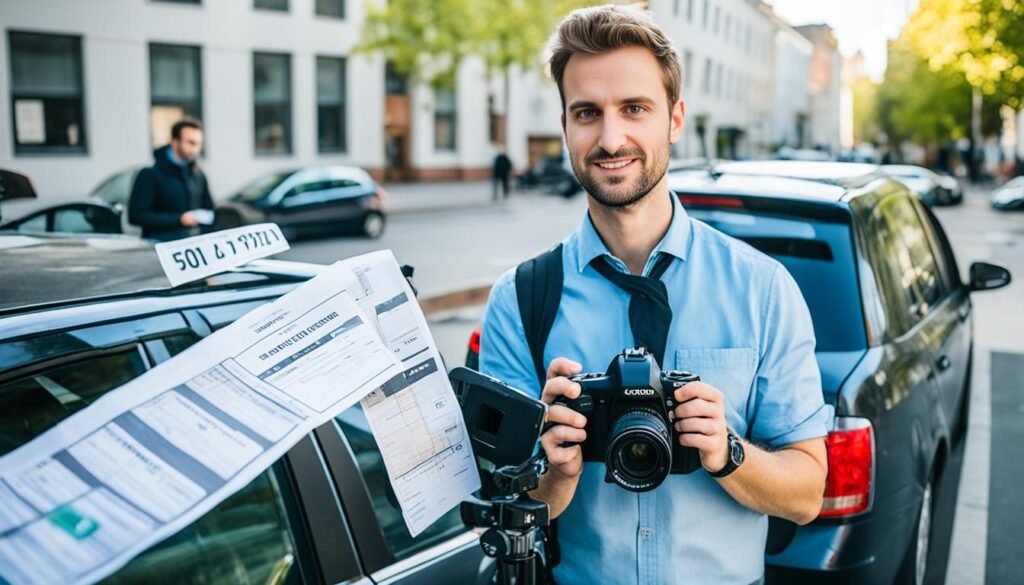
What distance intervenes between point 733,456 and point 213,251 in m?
0.99

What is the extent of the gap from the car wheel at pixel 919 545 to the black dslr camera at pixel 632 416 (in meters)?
2.20

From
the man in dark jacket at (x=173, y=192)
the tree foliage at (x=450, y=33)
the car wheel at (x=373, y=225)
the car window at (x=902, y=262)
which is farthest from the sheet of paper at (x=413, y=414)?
the tree foliage at (x=450, y=33)

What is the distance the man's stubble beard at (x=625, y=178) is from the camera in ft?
6.27

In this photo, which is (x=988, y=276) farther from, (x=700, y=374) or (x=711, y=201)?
(x=700, y=374)

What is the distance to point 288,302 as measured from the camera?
5.08ft

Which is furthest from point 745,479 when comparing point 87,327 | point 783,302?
point 87,327

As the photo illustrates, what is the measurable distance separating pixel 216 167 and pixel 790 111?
39389 millimetres

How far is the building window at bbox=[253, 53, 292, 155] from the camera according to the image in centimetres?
2908

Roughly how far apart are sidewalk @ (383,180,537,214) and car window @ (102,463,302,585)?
23986mm

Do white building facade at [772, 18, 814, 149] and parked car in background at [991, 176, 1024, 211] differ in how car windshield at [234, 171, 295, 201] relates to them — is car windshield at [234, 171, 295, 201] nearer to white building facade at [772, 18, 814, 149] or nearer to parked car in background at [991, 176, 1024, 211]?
parked car in background at [991, 176, 1024, 211]

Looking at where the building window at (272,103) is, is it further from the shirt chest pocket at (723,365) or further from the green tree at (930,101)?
the shirt chest pocket at (723,365)

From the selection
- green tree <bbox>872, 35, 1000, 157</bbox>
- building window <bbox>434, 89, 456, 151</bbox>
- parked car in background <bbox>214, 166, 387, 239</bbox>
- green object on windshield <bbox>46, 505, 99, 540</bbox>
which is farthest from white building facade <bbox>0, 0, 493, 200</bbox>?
green tree <bbox>872, 35, 1000, 157</bbox>

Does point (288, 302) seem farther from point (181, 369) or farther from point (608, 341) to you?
point (608, 341)

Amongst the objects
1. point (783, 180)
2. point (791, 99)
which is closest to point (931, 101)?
point (791, 99)
